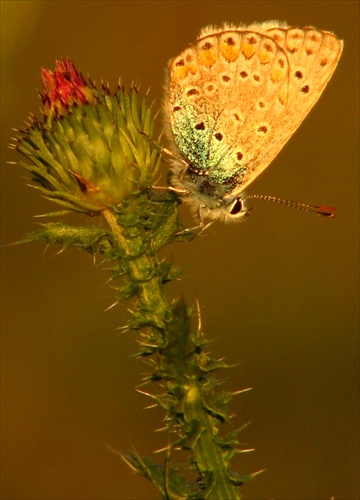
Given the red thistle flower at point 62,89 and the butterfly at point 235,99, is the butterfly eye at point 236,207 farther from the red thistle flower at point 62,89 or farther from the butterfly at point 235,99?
the red thistle flower at point 62,89

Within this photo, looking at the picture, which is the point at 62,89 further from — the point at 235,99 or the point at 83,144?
the point at 235,99

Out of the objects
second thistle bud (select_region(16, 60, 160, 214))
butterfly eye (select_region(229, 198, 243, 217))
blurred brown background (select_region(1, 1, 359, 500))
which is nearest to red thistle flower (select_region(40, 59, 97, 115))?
second thistle bud (select_region(16, 60, 160, 214))

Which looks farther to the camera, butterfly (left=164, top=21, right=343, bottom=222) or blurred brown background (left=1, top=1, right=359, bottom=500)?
blurred brown background (left=1, top=1, right=359, bottom=500)

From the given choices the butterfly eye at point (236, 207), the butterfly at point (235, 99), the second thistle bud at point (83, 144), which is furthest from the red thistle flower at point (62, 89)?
the butterfly eye at point (236, 207)

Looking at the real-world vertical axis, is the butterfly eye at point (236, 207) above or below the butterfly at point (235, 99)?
below

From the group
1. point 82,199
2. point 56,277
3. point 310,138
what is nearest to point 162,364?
point 82,199

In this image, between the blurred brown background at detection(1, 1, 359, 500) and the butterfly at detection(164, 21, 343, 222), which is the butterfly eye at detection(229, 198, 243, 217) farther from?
the blurred brown background at detection(1, 1, 359, 500)
